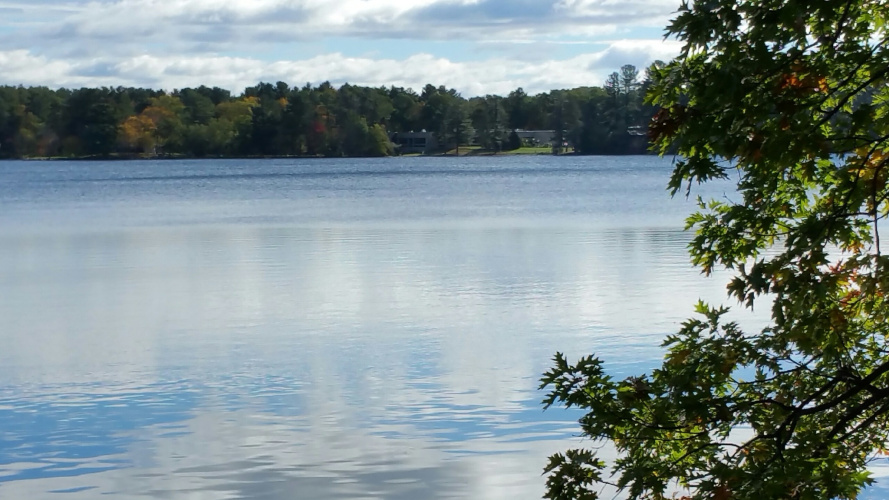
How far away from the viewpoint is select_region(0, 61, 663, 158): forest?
14338 cm

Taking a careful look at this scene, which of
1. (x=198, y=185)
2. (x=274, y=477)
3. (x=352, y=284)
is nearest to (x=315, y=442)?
(x=274, y=477)

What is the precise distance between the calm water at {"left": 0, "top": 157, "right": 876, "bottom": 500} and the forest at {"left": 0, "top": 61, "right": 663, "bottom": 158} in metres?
110

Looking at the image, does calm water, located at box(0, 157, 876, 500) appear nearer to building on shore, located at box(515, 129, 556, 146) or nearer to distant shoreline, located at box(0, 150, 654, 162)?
distant shoreline, located at box(0, 150, 654, 162)

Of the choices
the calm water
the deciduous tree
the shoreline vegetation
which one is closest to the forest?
the shoreline vegetation

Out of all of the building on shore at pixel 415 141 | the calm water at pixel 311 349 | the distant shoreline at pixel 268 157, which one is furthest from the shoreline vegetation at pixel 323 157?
the calm water at pixel 311 349

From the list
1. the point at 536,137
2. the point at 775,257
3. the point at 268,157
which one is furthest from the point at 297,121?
the point at 775,257

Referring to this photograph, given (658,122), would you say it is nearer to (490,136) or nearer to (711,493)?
(711,493)

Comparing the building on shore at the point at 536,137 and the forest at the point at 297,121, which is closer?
the forest at the point at 297,121

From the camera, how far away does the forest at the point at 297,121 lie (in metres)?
143

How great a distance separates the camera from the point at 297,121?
5645 inches

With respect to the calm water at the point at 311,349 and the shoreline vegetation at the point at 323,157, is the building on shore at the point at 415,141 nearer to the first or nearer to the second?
the shoreline vegetation at the point at 323,157

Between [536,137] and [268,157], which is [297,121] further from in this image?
[536,137]

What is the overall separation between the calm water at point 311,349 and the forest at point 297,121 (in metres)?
110

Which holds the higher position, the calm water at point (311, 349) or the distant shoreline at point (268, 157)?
the calm water at point (311, 349)
